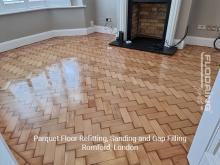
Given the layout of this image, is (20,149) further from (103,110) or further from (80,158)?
(103,110)

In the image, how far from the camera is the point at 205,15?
10.4 ft

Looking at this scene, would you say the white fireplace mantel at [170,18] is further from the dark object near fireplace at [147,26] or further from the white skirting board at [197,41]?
the white skirting board at [197,41]

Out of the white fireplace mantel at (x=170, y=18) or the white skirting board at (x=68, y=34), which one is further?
the white skirting board at (x=68, y=34)

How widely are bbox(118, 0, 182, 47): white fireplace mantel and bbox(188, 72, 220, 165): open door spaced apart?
250 centimetres

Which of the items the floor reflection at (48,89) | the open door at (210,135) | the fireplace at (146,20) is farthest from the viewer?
the fireplace at (146,20)

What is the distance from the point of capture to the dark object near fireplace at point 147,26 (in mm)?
3426

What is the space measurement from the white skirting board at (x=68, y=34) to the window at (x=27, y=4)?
1.93 ft

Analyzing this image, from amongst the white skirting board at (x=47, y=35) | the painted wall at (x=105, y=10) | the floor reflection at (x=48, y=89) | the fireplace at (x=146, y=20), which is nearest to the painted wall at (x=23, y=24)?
the white skirting board at (x=47, y=35)

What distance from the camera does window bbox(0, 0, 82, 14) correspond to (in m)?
3.45

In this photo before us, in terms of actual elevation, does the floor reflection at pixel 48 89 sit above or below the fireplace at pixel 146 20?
below

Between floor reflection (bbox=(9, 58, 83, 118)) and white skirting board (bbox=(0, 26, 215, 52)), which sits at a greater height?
white skirting board (bbox=(0, 26, 215, 52))

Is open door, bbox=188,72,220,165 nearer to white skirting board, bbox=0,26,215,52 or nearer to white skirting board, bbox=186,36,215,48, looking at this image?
white skirting board, bbox=0,26,215,52

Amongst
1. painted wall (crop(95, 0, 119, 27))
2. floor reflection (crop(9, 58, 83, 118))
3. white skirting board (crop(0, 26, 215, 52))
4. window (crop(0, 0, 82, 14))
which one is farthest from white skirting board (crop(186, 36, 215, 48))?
window (crop(0, 0, 82, 14))

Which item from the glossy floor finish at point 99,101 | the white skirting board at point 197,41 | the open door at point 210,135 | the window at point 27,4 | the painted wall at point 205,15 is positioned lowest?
the glossy floor finish at point 99,101
